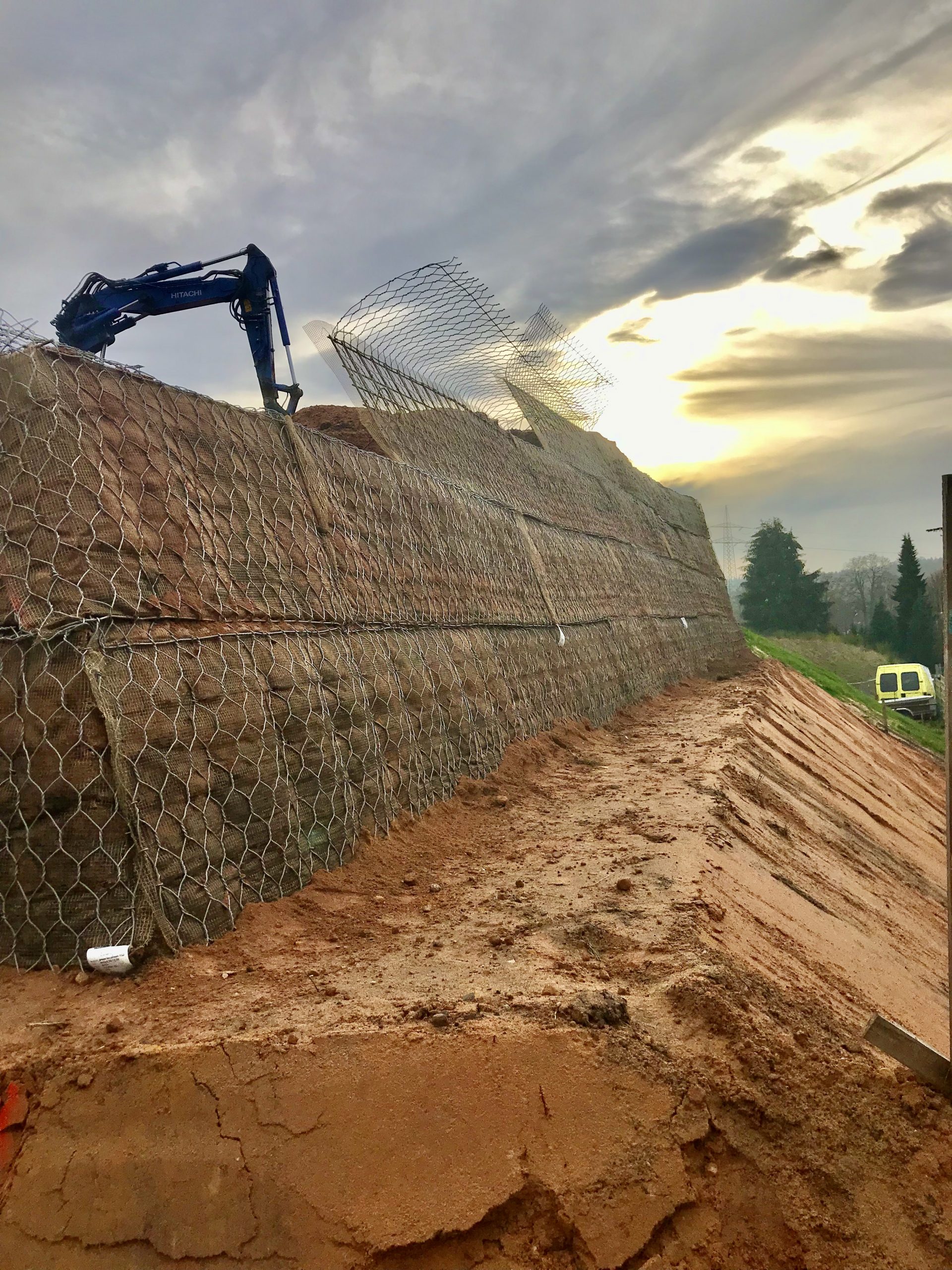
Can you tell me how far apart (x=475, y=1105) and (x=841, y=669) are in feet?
110

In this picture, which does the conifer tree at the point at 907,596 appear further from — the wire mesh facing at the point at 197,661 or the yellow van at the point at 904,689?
the wire mesh facing at the point at 197,661

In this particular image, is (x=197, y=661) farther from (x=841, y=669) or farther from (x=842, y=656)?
(x=842, y=656)

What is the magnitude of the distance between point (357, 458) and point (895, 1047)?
452 cm

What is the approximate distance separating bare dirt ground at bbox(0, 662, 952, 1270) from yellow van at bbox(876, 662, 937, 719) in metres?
19.1

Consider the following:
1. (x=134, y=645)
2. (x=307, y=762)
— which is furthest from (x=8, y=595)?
(x=307, y=762)

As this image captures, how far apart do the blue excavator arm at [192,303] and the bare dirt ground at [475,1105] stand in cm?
534

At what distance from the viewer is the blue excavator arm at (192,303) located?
6.92 m

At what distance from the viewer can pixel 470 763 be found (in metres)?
5.21

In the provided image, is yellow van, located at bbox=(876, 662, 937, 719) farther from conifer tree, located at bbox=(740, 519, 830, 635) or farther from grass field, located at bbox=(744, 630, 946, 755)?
conifer tree, located at bbox=(740, 519, 830, 635)

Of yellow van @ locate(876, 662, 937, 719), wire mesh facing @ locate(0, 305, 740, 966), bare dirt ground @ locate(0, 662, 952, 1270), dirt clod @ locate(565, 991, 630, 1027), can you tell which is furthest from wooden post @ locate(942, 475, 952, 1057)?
yellow van @ locate(876, 662, 937, 719)

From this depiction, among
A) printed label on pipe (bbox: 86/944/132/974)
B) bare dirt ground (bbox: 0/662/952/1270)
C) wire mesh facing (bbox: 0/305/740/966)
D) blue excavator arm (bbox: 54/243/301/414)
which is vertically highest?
blue excavator arm (bbox: 54/243/301/414)

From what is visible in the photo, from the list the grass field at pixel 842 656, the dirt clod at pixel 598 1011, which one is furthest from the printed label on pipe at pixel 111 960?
the grass field at pixel 842 656

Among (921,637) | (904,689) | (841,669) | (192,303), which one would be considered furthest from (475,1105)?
(921,637)

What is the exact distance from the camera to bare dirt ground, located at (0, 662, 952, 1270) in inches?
74.6
